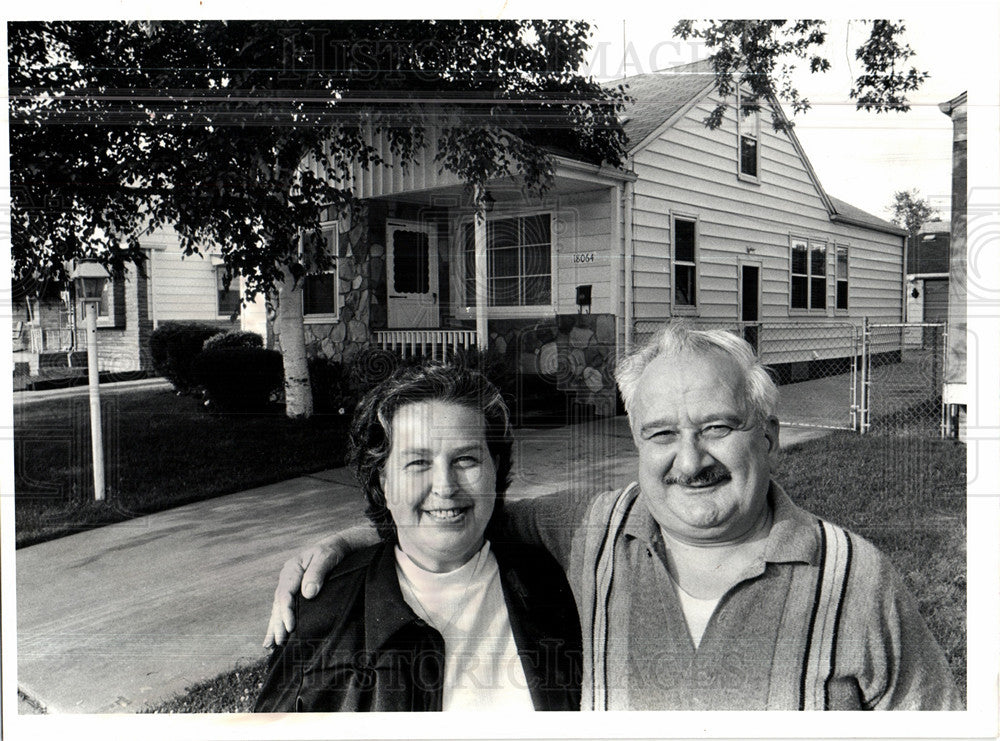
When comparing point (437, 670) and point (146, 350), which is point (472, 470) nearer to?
point (437, 670)

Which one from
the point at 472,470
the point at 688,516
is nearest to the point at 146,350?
the point at 472,470

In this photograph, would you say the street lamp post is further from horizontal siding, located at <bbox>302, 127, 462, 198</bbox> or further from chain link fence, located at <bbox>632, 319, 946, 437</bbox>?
chain link fence, located at <bbox>632, 319, 946, 437</bbox>

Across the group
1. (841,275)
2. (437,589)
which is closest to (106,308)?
(437,589)

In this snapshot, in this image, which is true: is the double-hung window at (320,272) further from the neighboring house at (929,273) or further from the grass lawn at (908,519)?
the neighboring house at (929,273)

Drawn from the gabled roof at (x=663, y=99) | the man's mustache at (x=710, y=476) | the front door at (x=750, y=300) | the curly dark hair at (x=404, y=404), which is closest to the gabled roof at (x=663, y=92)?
the gabled roof at (x=663, y=99)

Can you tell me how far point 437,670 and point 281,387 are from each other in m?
1.06

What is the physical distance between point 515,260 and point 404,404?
1.93ft

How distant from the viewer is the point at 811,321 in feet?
8.52

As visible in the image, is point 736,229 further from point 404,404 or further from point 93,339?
point 93,339

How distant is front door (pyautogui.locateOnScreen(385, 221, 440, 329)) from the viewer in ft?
8.11

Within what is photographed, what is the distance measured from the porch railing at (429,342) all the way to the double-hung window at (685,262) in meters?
0.69

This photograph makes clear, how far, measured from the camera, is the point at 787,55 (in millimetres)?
2396

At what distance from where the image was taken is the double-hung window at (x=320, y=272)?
247 cm

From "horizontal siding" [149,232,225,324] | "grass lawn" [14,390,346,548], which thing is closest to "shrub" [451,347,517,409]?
"grass lawn" [14,390,346,548]
